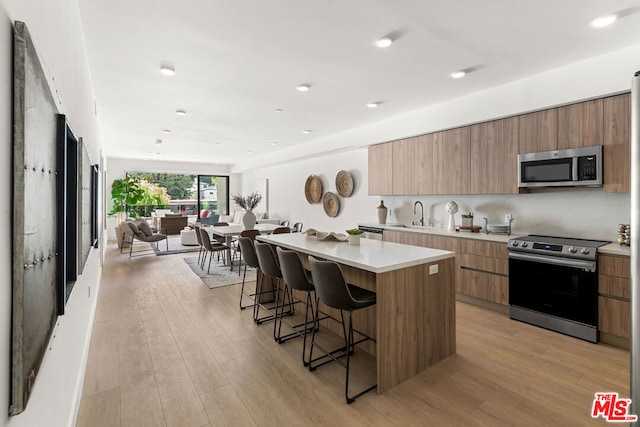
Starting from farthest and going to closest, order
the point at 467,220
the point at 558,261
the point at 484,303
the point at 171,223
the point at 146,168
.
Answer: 1. the point at 171,223
2. the point at 146,168
3. the point at 467,220
4. the point at 484,303
5. the point at 558,261

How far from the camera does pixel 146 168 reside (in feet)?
34.7

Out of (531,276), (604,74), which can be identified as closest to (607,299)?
(531,276)

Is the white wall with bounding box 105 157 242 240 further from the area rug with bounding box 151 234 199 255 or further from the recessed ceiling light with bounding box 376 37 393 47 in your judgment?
the recessed ceiling light with bounding box 376 37 393 47

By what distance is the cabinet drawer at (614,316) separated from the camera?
2.82m

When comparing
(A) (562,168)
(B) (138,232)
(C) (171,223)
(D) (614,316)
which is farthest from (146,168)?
(D) (614,316)

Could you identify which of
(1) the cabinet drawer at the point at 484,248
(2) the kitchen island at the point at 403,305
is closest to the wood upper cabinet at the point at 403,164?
(1) the cabinet drawer at the point at 484,248

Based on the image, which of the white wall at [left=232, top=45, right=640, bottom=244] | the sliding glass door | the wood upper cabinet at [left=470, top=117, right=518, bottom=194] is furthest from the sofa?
the wood upper cabinet at [left=470, top=117, right=518, bottom=194]

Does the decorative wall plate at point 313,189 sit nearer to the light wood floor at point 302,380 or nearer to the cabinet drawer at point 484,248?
the cabinet drawer at point 484,248

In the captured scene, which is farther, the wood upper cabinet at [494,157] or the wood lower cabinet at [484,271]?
the wood upper cabinet at [494,157]

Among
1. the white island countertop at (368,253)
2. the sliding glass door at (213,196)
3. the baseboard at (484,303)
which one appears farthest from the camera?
the sliding glass door at (213,196)

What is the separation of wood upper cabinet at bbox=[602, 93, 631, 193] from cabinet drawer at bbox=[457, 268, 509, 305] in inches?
53.7

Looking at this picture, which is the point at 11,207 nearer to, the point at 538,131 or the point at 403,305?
the point at 403,305

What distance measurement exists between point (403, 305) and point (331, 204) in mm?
4896

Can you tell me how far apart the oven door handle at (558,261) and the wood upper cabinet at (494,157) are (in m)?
0.79
